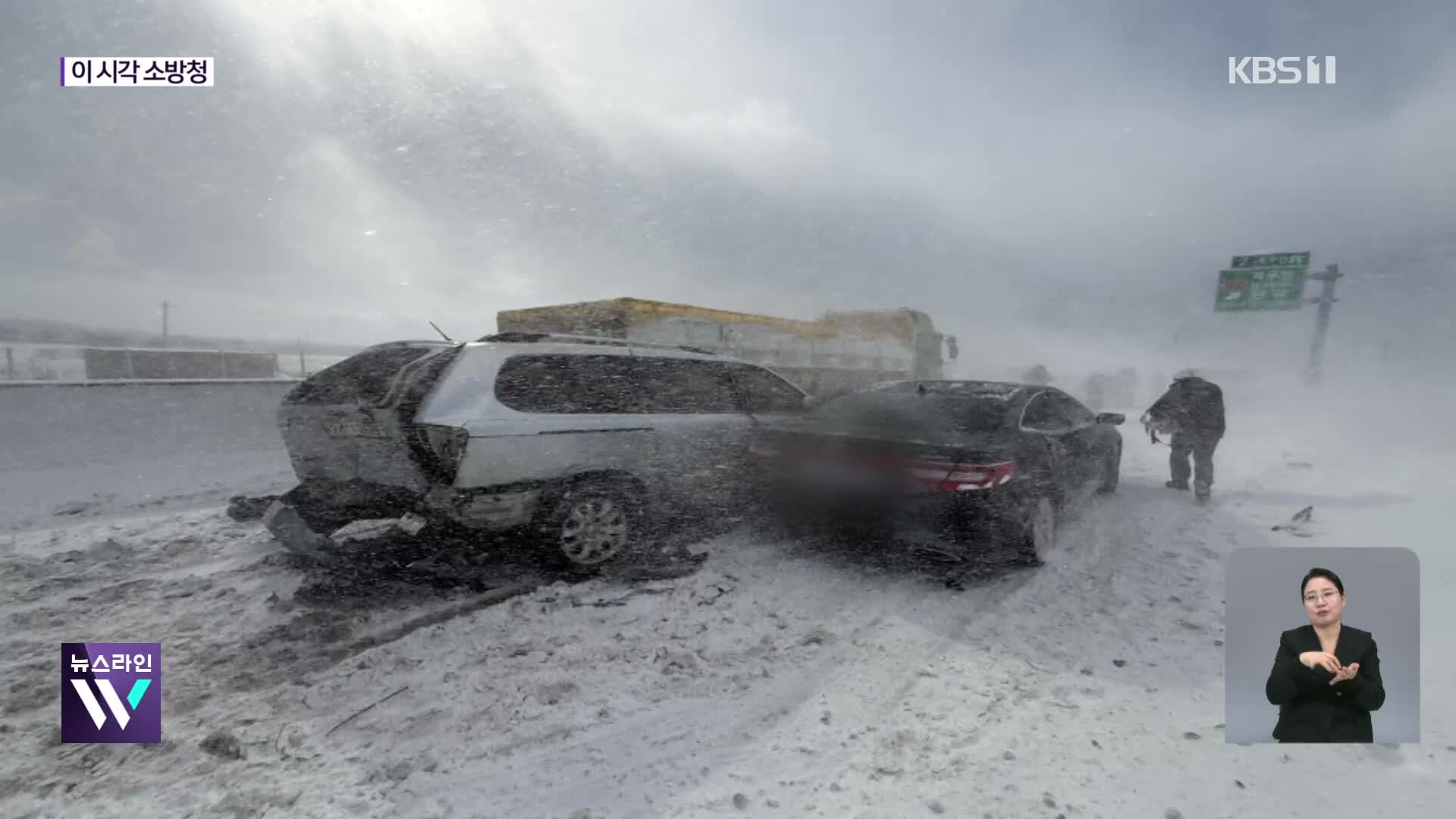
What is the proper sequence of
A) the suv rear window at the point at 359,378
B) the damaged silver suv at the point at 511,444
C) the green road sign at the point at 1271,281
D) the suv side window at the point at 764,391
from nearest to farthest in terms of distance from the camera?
1. the damaged silver suv at the point at 511,444
2. the suv rear window at the point at 359,378
3. the suv side window at the point at 764,391
4. the green road sign at the point at 1271,281

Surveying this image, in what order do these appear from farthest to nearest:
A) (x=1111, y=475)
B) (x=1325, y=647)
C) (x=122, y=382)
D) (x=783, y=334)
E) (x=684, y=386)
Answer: (x=783, y=334)
(x=122, y=382)
(x=1111, y=475)
(x=684, y=386)
(x=1325, y=647)

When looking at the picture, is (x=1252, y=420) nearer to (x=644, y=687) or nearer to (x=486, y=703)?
(x=644, y=687)

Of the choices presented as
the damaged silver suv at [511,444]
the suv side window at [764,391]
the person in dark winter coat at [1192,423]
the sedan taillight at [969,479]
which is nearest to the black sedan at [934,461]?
the sedan taillight at [969,479]

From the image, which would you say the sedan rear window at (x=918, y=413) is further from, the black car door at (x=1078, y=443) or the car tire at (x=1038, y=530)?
the black car door at (x=1078, y=443)

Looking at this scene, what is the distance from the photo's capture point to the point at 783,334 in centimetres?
896

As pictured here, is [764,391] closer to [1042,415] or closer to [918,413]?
[918,413]

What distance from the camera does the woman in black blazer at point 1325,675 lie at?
1.73m

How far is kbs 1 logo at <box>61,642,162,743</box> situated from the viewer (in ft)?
6.74

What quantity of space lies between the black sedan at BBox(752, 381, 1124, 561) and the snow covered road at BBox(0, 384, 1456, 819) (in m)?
0.41

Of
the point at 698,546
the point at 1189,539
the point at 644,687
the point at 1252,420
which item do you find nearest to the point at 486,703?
the point at 644,687

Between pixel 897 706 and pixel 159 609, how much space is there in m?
3.83

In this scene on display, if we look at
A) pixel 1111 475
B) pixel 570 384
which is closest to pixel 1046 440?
pixel 1111 475

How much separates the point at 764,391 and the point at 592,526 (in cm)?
187

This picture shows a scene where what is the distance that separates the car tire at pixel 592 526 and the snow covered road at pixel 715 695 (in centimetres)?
17
